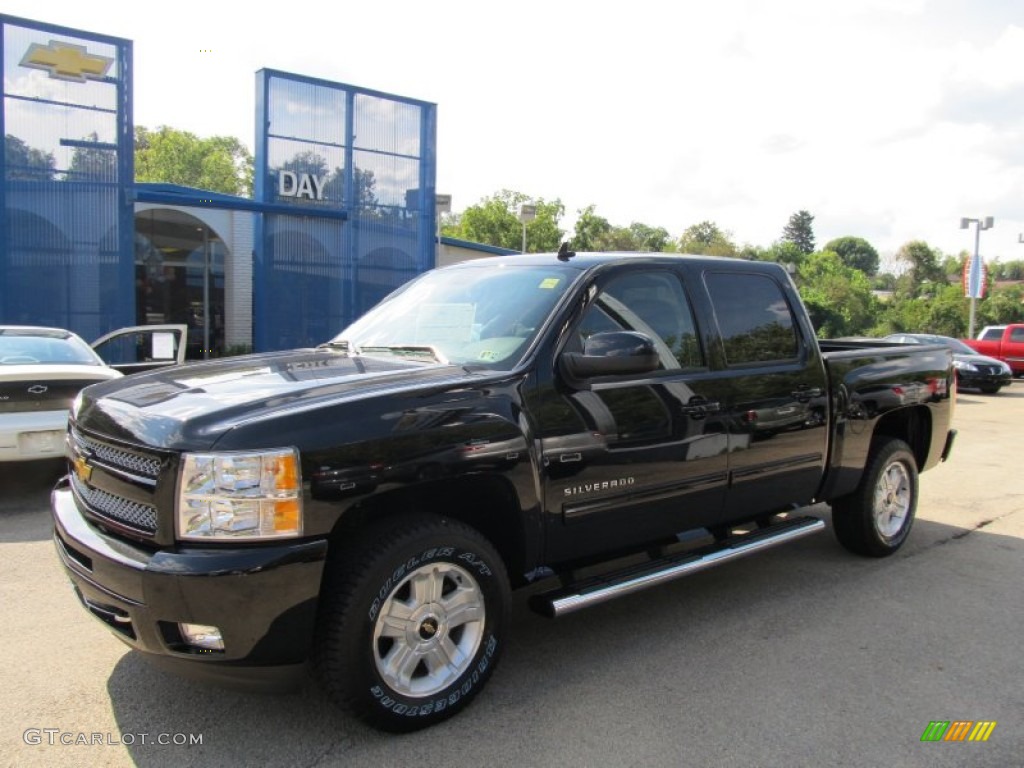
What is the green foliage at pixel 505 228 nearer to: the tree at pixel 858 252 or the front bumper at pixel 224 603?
the front bumper at pixel 224 603

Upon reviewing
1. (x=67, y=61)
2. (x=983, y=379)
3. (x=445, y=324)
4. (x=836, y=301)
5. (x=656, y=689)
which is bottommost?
(x=656, y=689)

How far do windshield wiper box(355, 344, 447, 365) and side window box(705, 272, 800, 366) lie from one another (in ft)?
5.28

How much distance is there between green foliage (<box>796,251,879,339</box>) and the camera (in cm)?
4193

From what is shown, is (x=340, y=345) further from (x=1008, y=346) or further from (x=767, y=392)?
(x=1008, y=346)

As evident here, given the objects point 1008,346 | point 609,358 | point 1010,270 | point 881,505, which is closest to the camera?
point 609,358

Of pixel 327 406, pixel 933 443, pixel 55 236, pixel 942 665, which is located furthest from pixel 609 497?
pixel 55 236

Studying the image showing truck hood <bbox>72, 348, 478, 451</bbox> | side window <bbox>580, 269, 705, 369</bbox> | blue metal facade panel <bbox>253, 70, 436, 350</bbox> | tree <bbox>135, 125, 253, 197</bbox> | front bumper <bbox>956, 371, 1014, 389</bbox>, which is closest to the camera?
truck hood <bbox>72, 348, 478, 451</bbox>

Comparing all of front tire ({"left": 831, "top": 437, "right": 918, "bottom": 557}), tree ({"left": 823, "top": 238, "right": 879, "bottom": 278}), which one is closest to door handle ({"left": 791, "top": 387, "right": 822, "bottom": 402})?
front tire ({"left": 831, "top": 437, "right": 918, "bottom": 557})

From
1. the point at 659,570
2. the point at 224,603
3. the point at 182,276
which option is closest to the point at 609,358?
the point at 659,570

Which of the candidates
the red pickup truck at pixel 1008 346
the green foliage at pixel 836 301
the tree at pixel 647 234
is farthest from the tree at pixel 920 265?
the red pickup truck at pixel 1008 346

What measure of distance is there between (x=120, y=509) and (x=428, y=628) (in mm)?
1228

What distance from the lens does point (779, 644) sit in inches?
159

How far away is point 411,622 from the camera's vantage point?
10.0 ft

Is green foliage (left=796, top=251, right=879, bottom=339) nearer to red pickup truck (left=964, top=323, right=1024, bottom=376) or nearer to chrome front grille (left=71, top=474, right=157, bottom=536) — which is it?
red pickup truck (left=964, top=323, right=1024, bottom=376)
